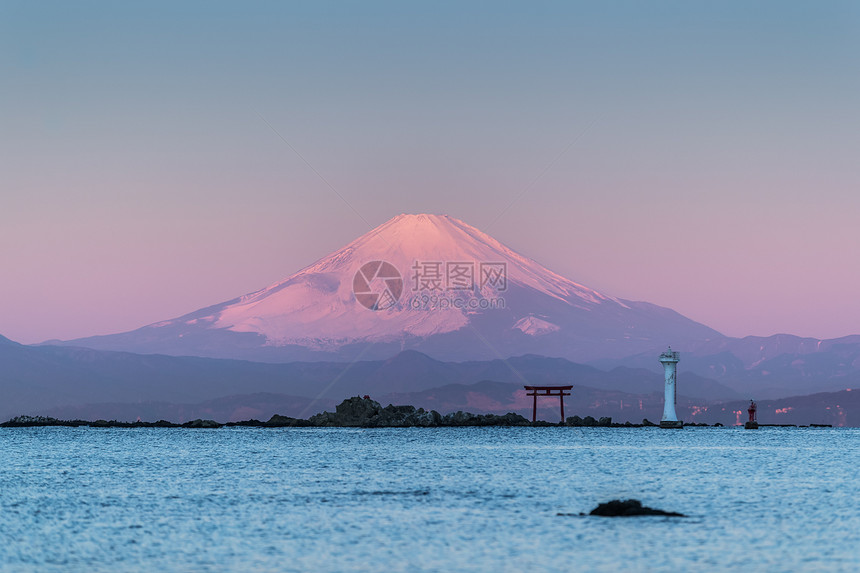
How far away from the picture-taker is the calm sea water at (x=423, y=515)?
34.8 metres

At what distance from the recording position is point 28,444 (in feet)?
416

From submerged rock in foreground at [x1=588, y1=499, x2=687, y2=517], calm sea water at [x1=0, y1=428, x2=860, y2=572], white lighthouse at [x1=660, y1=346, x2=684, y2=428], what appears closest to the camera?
calm sea water at [x1=0, y1=428, x2=860, y2=572]

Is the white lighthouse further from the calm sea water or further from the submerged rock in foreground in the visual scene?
the submerged rock in foreground

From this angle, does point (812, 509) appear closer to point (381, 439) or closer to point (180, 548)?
point (180, 548)

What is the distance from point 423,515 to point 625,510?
803 centimetres

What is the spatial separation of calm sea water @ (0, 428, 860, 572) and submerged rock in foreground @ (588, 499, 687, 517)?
1141 millimetres

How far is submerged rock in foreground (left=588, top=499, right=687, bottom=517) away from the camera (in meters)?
44.3

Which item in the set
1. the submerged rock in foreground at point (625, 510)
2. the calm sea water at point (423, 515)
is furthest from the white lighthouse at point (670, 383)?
the submerged rock in foreground at point (625, 510)

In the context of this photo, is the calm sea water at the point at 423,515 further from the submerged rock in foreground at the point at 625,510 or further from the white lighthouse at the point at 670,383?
the white lighthouse at the point at 670,383

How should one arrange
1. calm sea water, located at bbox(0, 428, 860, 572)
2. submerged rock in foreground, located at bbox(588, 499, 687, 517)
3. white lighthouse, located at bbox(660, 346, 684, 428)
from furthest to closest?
1. white lighthouse, located at bbox(660, 346, 684, 428)
2. submerged rock in foreground, located at bbox(588, 499, 687, 517)
3. calm sea water, located at bbox(0, 428, 860, 572)

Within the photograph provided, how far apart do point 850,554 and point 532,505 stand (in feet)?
57.6

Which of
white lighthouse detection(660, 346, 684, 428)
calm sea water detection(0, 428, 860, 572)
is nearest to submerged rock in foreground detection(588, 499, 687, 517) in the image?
calm sea water detection(0, 428, 860, 572)

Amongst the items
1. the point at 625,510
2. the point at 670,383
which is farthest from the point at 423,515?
the point at 670,383

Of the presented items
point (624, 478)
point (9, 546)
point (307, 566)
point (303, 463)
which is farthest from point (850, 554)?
point (303, 463)
